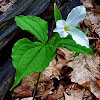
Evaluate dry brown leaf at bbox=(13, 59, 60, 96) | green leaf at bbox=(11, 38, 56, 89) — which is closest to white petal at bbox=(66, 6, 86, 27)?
green leaf at bbox=(11, 38, 56, 89)

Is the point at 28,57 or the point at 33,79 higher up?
the point at 28,57

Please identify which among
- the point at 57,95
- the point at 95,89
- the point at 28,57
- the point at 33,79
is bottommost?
the point at 95,89

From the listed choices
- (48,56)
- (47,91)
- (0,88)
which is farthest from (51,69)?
(0,88)

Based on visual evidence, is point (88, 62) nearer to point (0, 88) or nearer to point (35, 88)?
point (35, 88)

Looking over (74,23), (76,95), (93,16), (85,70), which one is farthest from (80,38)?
(93,16)

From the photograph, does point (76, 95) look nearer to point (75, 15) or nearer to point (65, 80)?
point (65, 80)
